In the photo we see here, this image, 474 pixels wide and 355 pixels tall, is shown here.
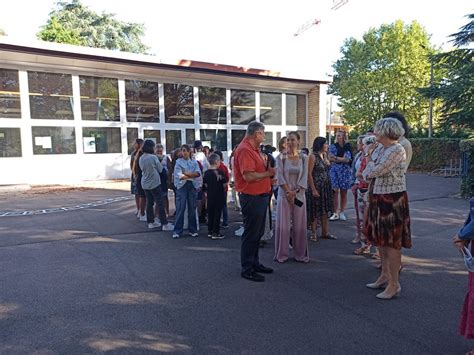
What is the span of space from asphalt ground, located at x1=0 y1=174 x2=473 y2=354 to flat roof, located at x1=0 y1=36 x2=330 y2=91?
10237mm

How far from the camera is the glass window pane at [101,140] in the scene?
16.4 meters

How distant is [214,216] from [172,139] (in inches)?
487

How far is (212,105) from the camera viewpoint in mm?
19688

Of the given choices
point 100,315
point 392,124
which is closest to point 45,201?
point 100,315

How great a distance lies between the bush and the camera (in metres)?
10.5

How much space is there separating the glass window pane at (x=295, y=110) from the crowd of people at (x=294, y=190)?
45.8ft

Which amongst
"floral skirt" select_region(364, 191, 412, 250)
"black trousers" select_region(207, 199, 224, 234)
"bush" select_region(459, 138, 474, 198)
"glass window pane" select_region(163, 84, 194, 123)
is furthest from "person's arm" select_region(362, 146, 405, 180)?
"glass window pane" select_region(163, 84, 194, 123)

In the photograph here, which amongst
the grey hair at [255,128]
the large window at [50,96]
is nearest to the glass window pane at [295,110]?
the large window at [50,96]

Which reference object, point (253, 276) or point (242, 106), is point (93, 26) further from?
point (253, 276)

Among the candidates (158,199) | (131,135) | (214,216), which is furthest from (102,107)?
(214,216)

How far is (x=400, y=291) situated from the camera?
415 cm

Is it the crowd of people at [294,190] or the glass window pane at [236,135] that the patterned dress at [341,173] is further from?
the glass window pane at [236,135]

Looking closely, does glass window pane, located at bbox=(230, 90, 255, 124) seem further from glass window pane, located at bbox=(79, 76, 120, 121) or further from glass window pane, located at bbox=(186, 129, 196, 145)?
glass window pane, located at bbox=(79, 76, 120, 121)

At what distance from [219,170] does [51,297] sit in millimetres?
3684
